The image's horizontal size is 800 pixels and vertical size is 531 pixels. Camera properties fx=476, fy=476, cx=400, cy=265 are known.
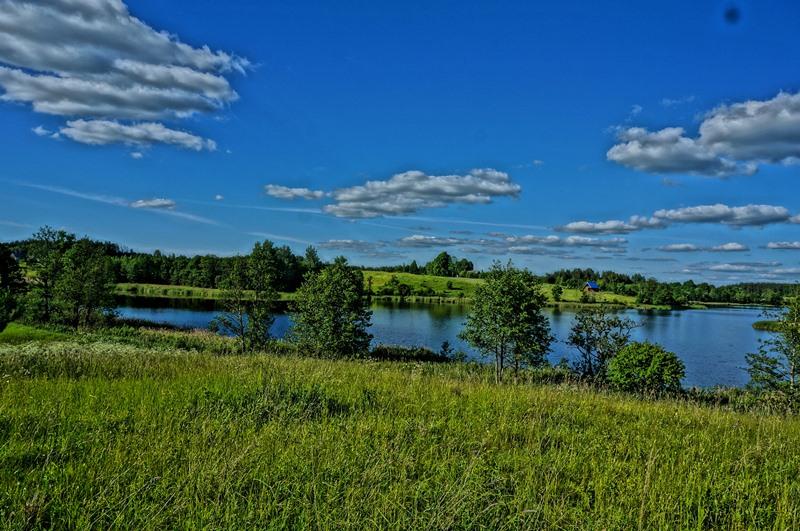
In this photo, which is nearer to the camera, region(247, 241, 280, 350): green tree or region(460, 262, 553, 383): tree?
region(460, 262, 553, 383): tree

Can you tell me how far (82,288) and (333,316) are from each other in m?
26.5

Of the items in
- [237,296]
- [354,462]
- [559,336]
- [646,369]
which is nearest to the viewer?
[354,462]

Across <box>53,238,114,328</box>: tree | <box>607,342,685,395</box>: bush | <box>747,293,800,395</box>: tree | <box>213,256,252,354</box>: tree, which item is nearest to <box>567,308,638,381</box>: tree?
<box>607,342,685,395</box>: bush

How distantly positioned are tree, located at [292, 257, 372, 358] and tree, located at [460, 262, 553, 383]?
27.5 ft

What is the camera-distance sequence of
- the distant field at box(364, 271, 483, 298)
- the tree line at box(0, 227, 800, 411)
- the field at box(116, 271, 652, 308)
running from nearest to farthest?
the tree line at box(0, 227, 800, 411)
the field at box(116, 271, 652, 308)
the distant field at box(364, 271, 483, 298)

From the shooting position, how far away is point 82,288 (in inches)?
1713

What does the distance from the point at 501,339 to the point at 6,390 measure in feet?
77.9

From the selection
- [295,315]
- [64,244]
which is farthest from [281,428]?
[64,244]

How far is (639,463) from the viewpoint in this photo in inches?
192

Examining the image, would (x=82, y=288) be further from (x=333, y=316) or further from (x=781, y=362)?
(x=781, y=362)

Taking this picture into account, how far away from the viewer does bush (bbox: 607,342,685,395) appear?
21261mm

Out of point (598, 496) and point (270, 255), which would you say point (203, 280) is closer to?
point (270, 255)

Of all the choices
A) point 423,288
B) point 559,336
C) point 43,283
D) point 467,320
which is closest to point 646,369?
point 467,320

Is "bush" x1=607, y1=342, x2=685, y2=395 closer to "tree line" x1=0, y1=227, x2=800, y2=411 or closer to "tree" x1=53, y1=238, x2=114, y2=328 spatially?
"tree line" x1=0, y1=227, x2=800, y2=411
